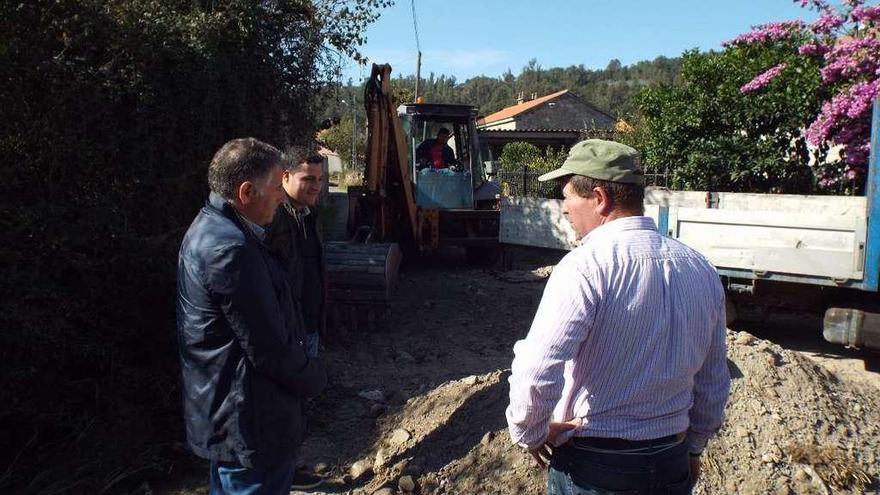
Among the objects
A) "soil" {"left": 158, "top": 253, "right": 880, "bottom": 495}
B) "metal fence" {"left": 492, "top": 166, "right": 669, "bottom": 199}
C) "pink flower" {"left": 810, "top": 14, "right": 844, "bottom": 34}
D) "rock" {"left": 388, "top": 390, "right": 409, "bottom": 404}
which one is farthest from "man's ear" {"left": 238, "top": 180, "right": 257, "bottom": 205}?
"metal fence" {"left": 492, "top": 166, "right": 669, "bottom": 199}

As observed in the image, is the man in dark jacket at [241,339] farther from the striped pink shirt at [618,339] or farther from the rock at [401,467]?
the rock at [401,467]

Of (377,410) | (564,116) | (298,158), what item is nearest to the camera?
(298,158)

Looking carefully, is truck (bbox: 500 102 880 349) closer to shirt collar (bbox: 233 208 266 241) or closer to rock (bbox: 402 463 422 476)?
rock (bbox: 402 463 422 476)

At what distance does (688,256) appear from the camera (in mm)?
1960

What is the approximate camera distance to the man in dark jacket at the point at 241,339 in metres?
2.24

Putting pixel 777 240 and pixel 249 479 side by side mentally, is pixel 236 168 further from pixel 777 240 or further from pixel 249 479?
pixel 777 240

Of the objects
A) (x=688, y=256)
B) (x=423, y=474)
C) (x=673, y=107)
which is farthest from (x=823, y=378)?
(x=673, y=107)

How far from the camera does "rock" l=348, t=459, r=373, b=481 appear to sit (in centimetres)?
414

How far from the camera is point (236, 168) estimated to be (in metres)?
2.44

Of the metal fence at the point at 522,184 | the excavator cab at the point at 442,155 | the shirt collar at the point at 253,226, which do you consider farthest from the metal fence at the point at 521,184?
the shirt collar at the point at 253,226

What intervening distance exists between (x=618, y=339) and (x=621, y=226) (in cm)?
30

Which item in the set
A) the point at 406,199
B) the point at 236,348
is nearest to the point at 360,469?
the point at 236,348

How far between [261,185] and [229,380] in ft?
2.16

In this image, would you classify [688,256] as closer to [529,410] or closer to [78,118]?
[529,410]
